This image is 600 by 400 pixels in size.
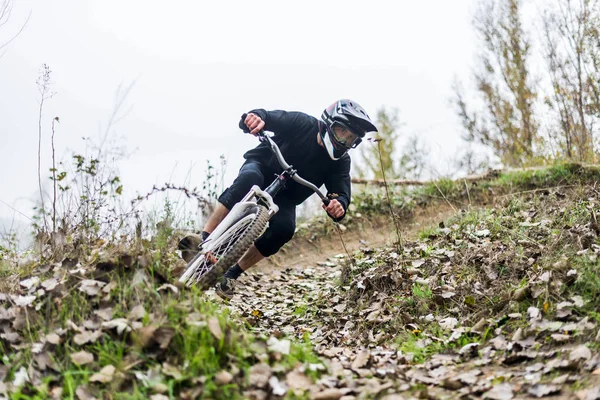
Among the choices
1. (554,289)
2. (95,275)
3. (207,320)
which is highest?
(95,275)

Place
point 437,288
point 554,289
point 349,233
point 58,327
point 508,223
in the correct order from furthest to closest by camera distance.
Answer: point 349,233 → point 508,223 → point 437,288 → point 554,289 → point 58,327

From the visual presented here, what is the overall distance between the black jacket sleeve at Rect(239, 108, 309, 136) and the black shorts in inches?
16.8

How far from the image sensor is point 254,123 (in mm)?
4945

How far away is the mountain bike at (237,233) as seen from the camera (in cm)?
418

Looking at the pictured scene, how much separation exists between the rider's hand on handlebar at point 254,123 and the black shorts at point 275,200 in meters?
0.42

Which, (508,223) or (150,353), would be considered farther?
(508,223)

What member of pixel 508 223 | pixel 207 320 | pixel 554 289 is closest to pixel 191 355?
pixel 207 320

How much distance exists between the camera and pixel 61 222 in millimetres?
4926

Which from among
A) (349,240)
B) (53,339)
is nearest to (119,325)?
(53,339)

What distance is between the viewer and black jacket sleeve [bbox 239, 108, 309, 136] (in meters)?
5.42

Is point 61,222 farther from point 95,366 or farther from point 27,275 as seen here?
point 95,366

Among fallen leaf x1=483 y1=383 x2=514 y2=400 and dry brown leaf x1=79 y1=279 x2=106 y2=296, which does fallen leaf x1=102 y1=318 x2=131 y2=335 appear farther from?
fallen leaf x1=483 y1=383 x2=514 y2=400

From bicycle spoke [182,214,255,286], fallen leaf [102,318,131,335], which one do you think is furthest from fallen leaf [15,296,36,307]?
bicycle spoke [182,214,255,286]

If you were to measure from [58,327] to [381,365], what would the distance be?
2.02 metres
